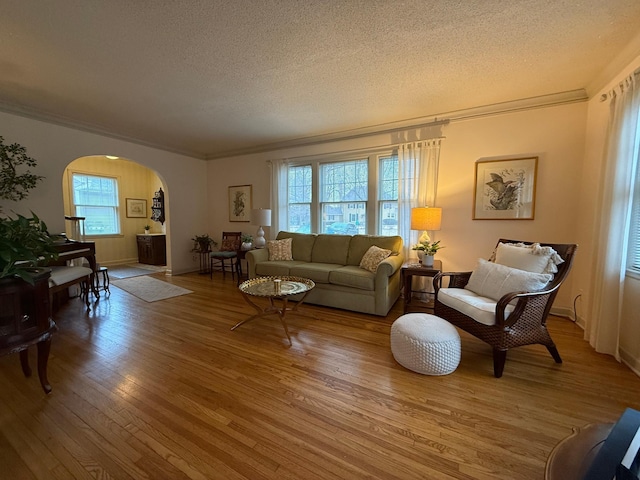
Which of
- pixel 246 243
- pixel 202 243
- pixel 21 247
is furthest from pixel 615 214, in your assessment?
pixel 202 243

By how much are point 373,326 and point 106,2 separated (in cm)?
349

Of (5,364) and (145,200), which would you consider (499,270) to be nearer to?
(5,364)

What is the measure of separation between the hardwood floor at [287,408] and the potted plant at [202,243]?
3204 mm

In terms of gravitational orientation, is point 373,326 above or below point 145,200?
below

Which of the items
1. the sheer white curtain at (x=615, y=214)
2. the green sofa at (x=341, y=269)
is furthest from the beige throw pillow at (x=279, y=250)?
the sheer white curtain at (x=615, y=214)

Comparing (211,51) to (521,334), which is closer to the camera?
(521,334)

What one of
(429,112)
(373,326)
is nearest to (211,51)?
(429,112)

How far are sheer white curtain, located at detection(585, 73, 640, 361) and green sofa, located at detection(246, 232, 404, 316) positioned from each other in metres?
1.85

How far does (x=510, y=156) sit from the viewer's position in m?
3.33

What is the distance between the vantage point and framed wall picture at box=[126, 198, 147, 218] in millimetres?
6793

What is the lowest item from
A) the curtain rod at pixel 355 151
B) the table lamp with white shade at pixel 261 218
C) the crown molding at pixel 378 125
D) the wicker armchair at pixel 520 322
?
the wicker armchair at pixel 520 322

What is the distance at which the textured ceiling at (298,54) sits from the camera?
1.82m

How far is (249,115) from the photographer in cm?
370

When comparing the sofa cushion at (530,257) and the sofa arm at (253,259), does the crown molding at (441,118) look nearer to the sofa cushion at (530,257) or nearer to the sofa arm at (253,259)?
the sofa cushion at (530,257)
